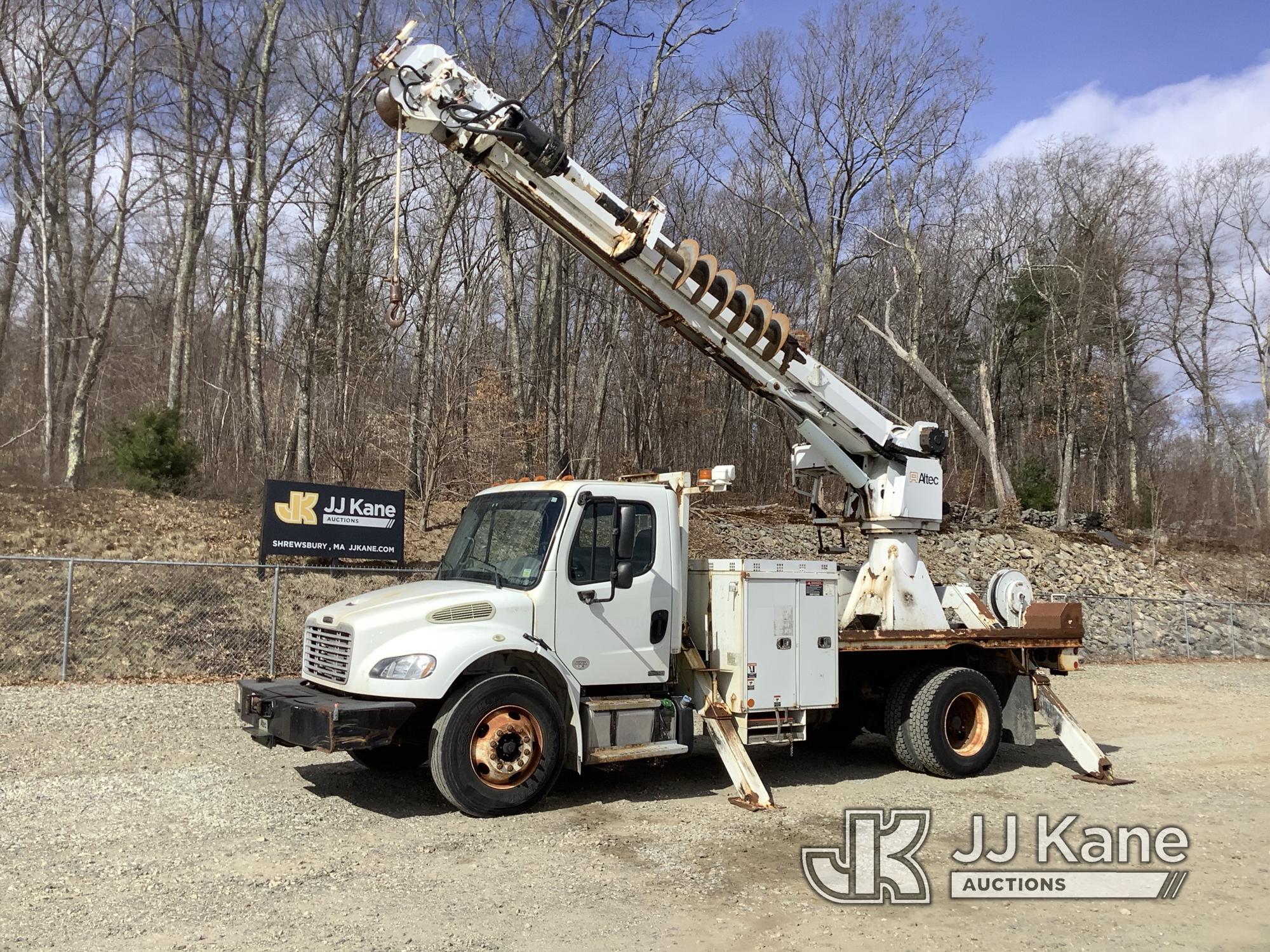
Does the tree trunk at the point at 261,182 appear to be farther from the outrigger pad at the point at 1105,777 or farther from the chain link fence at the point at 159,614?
the outrigger pad at the point at 1105,777

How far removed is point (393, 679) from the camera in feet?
22.8

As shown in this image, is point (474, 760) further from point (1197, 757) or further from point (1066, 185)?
point (1066, 185)

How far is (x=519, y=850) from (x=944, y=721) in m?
4.57

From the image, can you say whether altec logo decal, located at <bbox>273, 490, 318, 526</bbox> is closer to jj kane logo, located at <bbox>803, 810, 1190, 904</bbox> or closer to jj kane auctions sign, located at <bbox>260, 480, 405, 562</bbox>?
jj kane auctions sign, located at <bbox>260, 480, 405, 562</bbox>

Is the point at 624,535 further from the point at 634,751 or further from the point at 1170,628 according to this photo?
the point at 1170,628

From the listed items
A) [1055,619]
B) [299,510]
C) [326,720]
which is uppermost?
[299,510]

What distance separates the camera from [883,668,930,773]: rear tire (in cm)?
927

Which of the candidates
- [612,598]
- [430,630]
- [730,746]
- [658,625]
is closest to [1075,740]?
[730,746]

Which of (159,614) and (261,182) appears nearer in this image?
(159,614)

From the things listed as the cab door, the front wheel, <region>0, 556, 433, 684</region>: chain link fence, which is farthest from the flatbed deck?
<region>0, 556, 433, 684</region>: chain link fence

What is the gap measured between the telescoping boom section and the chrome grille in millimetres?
3768

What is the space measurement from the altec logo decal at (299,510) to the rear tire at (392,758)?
7.30 m

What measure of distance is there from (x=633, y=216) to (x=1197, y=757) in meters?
8.32

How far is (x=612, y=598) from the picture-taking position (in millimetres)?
7750
